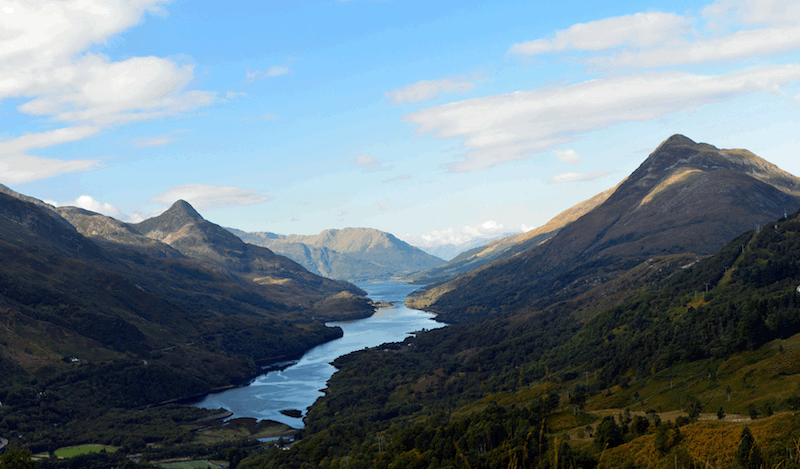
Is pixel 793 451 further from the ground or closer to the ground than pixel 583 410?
further from the ground

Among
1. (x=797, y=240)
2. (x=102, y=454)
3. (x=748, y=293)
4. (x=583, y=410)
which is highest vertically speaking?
(x=797, y=240)

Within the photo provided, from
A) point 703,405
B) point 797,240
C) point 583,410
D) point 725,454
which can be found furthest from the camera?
point 797,240

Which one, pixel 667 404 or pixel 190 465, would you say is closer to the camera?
pixel 667 404

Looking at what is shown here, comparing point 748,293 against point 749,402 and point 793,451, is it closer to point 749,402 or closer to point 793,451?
point 749,402

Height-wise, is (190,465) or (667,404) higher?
(667,404)

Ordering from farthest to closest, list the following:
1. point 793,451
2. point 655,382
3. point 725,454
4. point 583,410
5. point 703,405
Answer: point 655,382 < point 583,410 < point 703,405 < point 725,454 < point 793,451

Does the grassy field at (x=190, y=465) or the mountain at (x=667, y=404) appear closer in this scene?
the mountain at (x=667, y=404)

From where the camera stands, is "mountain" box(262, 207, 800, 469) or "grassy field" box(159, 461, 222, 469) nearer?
"mountain" box(262, 207, 800, 469)

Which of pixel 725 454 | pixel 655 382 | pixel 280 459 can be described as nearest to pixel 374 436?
pixel 280 459

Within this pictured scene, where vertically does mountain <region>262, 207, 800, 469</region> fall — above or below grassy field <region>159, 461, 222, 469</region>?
above

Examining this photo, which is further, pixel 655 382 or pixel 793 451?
pixel 655 382

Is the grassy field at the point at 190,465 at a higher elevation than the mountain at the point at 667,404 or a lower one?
lower
